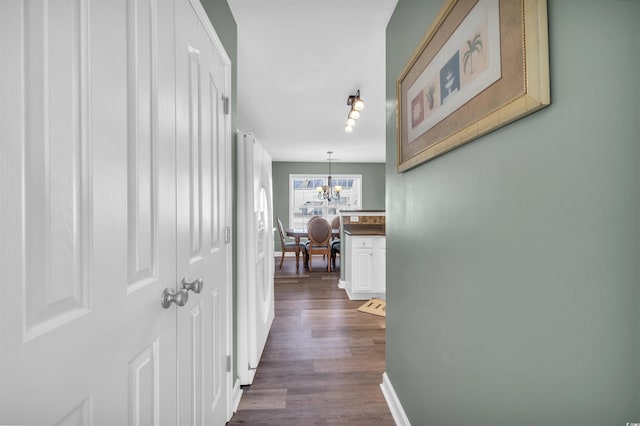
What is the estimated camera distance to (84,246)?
0.57m

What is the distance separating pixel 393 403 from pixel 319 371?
595mm

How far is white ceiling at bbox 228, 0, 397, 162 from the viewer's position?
70.9 inches

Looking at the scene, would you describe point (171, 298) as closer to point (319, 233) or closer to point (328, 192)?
point (319, 233)

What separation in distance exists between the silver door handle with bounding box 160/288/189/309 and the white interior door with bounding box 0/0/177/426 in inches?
1.1

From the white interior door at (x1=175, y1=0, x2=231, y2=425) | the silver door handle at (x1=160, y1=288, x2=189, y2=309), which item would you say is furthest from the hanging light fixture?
the silver door handle at (x1=160, y1=288, x2=189, y2=309)

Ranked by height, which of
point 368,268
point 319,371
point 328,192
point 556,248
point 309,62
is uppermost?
point 309,62

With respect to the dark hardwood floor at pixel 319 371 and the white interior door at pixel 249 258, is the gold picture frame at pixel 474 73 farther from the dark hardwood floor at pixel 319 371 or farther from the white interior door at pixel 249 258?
the dark hardwood floor at pixel 319 371

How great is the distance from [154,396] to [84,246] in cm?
51

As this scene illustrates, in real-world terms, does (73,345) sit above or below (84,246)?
below

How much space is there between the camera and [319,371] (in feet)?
6.76

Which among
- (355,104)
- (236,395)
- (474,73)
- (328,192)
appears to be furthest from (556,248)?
(328,192)

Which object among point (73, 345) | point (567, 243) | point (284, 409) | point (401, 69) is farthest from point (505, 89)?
point (284, 409)

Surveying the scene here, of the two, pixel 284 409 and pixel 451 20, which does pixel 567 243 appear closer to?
pixel 451 20

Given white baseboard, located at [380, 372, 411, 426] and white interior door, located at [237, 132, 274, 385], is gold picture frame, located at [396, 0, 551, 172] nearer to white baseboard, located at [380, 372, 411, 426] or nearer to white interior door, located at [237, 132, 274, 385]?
white interior door, located at [237, 132, 274, 385]
